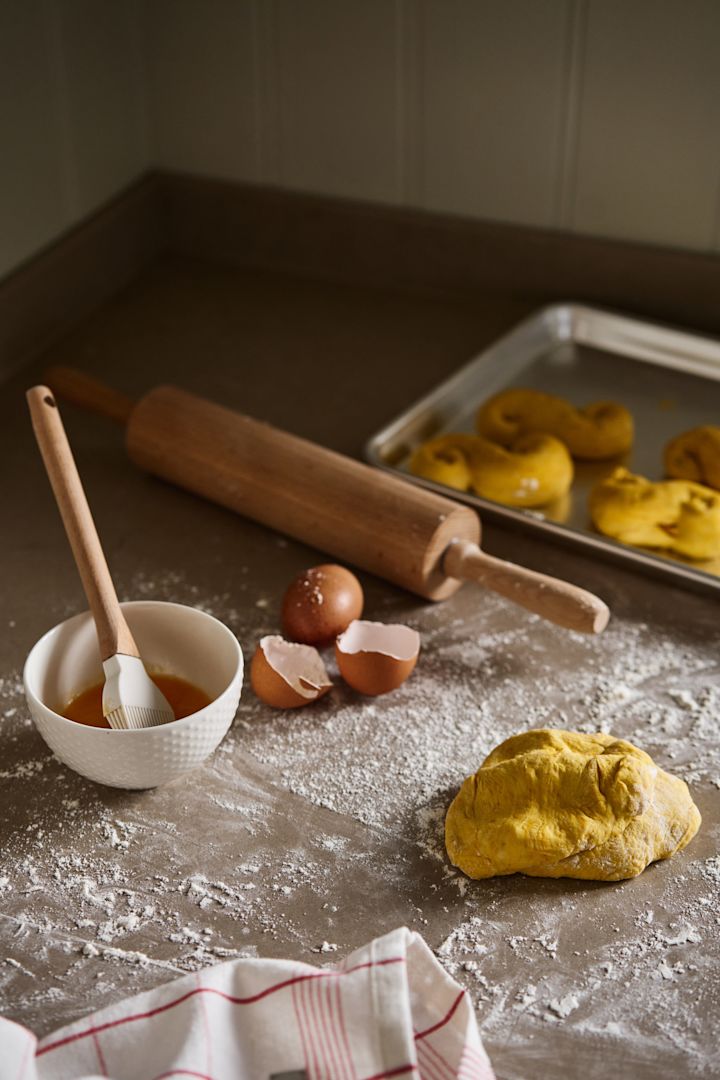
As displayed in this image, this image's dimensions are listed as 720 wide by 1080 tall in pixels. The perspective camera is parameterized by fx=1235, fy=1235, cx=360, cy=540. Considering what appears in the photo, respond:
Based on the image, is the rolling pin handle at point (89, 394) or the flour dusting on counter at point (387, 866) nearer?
the flour dusting on counter at point (387, 866)

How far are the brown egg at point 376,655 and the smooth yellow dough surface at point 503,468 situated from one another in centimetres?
25

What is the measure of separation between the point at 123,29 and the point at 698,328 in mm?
848

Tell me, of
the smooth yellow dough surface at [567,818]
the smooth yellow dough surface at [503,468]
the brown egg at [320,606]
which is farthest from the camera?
the smooth yellow dough surface at [503,468]

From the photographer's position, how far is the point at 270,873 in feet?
2.93

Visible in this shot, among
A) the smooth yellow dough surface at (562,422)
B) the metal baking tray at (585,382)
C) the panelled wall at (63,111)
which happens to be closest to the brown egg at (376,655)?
the metal baking tray at (585,382)

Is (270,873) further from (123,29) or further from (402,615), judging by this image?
(123,29)

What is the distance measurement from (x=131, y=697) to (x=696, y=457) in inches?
26.5

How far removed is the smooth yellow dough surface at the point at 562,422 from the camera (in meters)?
1.35

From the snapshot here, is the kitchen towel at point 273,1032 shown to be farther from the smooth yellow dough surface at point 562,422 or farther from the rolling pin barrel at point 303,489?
the smooth yellow dough surface at point 562,422

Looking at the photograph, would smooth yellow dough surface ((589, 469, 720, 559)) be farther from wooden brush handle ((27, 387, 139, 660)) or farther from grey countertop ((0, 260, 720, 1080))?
wooden brush handle ((27, 387, 139, 660))

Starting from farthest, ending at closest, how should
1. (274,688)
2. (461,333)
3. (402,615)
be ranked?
1. (461,333)
2. (402,615)
3. (274,688)

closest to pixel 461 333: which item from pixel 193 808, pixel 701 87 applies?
pixel 701 87

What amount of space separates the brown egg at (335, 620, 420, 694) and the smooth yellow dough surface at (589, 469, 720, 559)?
0.87ft

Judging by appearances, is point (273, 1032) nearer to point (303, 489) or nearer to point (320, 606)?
point (320, 606)
